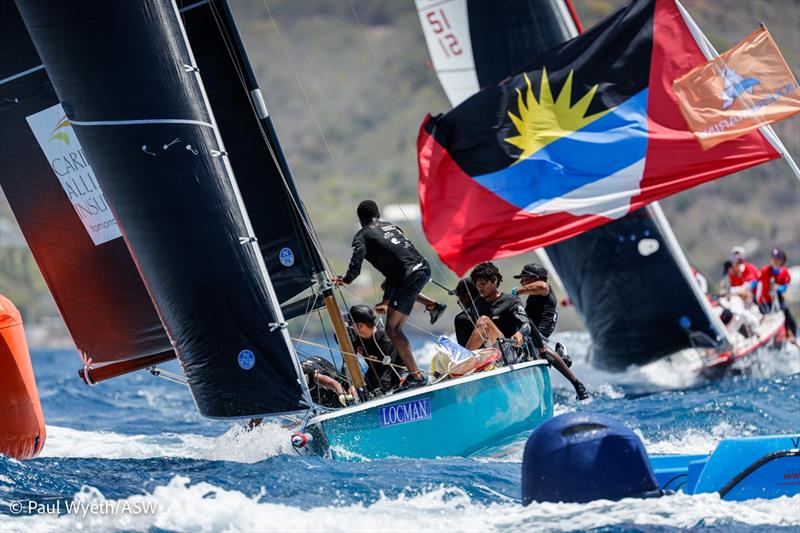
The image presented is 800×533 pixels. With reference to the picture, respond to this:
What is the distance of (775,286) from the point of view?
1511cm

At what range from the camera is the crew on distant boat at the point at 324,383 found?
8.14m

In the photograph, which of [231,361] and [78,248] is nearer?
[231,361]

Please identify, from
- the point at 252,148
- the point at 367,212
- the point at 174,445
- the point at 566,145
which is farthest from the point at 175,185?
the point at 566,145

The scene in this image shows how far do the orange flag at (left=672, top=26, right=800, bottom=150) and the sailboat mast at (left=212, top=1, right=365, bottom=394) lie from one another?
3576mm

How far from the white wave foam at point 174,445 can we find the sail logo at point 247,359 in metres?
0.59

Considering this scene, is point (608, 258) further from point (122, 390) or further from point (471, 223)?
point (122, 390)

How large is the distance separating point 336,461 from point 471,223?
3.63 metres

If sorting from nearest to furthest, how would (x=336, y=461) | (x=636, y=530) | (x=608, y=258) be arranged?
(x=636, y=530) → (x=336, y=461) → (x=608, y=258)

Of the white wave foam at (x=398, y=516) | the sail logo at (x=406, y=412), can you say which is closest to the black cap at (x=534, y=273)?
the sail logo at (x=406, y=412)

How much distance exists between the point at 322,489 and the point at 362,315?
2.10 m

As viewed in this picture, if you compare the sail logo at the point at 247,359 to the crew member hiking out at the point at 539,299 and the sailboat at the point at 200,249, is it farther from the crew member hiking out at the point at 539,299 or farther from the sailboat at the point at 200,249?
the crew member hiking out at the point at 539,299

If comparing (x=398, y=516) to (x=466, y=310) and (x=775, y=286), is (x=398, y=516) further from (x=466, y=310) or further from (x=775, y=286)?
(x=775, y=286)

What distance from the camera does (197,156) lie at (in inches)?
303

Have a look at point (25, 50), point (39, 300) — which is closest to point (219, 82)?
point (25, 50)
